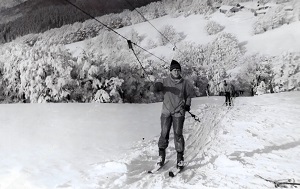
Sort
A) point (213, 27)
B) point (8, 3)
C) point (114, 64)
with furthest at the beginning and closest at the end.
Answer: point (213, 27), point (8, 3), point (114, 64)

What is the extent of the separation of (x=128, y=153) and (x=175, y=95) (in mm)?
1524

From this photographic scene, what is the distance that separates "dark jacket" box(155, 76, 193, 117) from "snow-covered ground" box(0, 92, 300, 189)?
789 mm

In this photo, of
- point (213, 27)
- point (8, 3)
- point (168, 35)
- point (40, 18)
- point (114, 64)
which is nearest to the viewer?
point (114, 64)

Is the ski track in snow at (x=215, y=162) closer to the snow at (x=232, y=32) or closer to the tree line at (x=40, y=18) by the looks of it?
the snow at (x=232, y=32)

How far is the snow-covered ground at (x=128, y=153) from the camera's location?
374cm

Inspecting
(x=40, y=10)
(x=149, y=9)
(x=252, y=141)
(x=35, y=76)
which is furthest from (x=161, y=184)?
(x=40, y=10)

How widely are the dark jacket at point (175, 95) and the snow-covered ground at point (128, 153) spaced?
0.79 meters

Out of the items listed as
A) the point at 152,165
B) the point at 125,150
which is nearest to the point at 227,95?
the point at 125,150

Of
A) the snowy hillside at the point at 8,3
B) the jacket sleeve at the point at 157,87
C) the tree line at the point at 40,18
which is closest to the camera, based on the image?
the jacket sleeve at the point at 157,87

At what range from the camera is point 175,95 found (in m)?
4.20

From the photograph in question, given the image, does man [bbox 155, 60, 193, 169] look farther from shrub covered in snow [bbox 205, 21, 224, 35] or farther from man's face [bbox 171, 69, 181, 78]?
shrub covered in snow [bbox 205, 21, 224, 35]

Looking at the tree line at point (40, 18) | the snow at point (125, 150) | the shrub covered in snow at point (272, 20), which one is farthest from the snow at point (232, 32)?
the snow at point (125, 150)

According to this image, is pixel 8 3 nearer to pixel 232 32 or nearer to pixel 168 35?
pixel 168 35

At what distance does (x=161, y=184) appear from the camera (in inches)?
142
